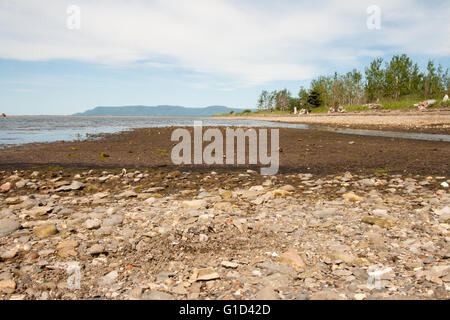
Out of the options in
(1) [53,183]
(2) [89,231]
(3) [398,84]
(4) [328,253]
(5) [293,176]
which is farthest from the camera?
(3) [398,84]

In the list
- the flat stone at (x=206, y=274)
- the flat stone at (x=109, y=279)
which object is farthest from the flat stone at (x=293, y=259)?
Answer: the flat stone at (x=109, y=279)

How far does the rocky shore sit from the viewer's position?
9.70ft

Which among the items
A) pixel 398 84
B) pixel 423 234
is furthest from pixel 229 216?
pixel 398 84

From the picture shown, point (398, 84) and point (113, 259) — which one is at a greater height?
point (398, 84)

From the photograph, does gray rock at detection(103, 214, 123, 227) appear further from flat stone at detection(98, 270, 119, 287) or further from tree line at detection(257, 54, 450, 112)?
tree line at detection(257, 54, 450, 112)

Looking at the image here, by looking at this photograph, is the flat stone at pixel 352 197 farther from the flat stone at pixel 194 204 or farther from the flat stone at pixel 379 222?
the flat stone at pixel 194 204

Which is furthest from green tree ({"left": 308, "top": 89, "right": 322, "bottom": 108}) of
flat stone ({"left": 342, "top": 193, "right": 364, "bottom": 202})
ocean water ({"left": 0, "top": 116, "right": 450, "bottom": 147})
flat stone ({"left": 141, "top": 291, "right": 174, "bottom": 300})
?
flat stone ({"left": 141, "top": 291, "right": 174, "bottom": 300})

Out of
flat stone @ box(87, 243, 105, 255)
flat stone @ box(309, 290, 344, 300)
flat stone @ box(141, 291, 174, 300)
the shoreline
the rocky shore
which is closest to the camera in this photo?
flat stone @ box(309, 290, 344, 300)

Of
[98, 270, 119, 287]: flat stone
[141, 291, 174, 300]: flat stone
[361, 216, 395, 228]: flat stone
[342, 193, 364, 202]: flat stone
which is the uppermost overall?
[342, 193, 364, 202]: flat stone

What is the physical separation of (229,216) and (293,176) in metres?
3.81

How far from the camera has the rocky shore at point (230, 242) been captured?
2.96 m

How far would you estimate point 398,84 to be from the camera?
243 ft

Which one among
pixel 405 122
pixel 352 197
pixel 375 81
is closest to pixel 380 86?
pixel 375 81

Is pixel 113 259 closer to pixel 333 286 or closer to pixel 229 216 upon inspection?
pixel 229 216
